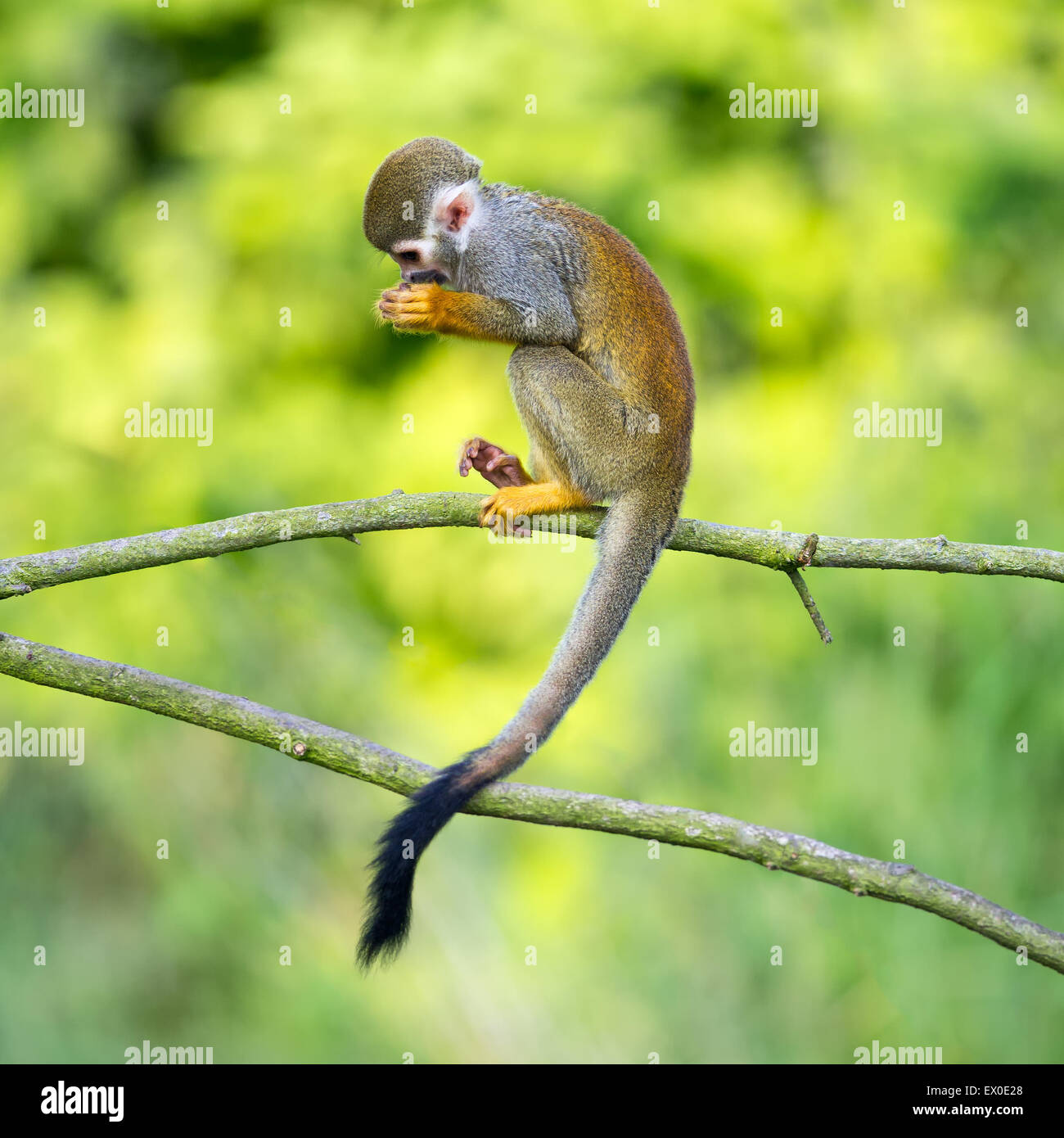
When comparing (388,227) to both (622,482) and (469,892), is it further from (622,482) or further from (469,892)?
(469,892)

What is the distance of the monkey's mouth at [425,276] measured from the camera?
177 inches

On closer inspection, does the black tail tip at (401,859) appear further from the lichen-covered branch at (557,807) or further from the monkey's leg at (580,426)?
the monkey's leg at (580,426)

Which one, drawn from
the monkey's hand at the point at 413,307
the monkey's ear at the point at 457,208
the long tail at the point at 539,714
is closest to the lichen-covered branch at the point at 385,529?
the long tail at the point at 539,714

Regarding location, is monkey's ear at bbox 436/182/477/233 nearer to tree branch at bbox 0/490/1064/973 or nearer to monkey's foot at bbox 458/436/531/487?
monkey's foot at bbox 458/436/531/487

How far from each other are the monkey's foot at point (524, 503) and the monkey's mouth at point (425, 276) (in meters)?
0.90

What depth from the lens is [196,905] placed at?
22.2ft

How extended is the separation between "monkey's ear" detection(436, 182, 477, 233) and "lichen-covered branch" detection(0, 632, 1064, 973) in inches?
83.0

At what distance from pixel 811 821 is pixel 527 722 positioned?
8.76 ft

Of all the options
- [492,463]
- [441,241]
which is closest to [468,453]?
[492,463]

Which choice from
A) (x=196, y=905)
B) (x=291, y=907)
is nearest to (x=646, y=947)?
(x=291, y=907)

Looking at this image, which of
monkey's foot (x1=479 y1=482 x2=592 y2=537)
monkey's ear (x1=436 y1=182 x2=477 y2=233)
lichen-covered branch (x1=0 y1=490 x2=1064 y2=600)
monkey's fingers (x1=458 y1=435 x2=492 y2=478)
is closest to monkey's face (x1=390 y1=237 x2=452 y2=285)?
monkey's ear (x1=436 y1=182 x2=477 y2=233)

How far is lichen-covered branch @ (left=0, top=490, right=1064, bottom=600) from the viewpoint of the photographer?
3.52 metres

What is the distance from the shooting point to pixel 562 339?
14.9 ft

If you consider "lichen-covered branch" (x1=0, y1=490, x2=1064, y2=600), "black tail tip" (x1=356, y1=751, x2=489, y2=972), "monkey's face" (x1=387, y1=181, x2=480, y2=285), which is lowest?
"black tail tip" (x1=356, y1=751, x2=489, y2=972)
